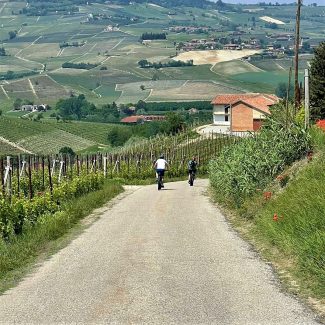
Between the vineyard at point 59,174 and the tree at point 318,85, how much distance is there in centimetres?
1144

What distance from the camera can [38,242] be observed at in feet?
47.7

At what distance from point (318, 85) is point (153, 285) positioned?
39.5 meters

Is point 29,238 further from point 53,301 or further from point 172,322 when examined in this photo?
point 172,322

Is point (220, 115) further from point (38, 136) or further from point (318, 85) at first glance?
point (318, 85)

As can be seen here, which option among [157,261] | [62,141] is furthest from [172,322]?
[62,141]

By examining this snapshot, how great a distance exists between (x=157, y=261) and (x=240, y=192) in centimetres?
846

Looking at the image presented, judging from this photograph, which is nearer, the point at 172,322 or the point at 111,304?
the point at 172,322

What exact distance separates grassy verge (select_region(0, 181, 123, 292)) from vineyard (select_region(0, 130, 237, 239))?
1.41 ft

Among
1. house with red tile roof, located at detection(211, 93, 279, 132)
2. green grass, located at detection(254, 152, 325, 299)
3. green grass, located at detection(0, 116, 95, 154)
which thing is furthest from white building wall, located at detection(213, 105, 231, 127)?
green grass, located at detection(254, 152, 325, 299)

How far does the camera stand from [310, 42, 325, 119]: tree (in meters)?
44.5

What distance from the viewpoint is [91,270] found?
11.6 meters

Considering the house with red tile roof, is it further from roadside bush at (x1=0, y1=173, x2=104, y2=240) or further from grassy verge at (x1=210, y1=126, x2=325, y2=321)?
grassy verge at (x1=210, y1=126, x2=325, y2=321)

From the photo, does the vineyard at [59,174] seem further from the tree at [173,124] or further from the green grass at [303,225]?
the tree at [173,124]

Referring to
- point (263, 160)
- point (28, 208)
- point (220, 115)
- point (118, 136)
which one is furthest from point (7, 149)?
point (28, 208)
